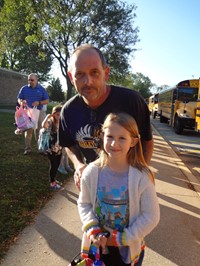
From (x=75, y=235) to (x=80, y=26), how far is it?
2214 cm

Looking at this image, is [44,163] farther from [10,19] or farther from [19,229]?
[10,19]

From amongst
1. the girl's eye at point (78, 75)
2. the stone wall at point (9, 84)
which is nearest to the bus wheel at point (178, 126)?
the girl's eye at point (78, 75)

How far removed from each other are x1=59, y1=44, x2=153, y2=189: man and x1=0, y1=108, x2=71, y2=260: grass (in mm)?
1647

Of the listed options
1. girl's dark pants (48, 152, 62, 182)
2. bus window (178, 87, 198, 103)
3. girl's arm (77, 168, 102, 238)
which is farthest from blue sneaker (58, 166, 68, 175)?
bus window (178, 87, 198, 103)

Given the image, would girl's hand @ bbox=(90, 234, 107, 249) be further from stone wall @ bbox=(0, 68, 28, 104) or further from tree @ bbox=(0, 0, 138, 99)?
stone wall @ bbox=(0, 68, 28, 104)

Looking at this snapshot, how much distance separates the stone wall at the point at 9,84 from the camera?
3139cm

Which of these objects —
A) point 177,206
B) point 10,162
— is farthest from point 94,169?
point 10,162

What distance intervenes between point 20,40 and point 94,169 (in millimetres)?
30802

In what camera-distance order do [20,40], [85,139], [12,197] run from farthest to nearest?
[20,40] → [12,197] → [85,139]

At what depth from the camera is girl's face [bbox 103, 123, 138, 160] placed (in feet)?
6.94

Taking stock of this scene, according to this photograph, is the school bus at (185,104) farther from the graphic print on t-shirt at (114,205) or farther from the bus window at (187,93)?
the graphic print on t-shirt at (114,205)

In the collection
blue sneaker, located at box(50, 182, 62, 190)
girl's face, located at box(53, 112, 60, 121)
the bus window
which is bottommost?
blue sneaker, located at box(50, 182, 62, 190)

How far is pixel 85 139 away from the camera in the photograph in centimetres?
262

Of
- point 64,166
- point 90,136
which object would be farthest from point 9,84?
point 90,136
